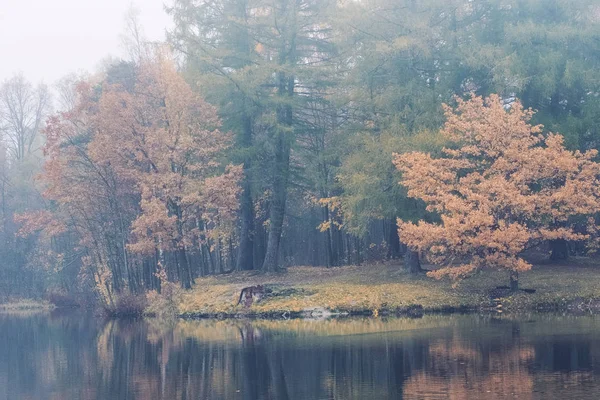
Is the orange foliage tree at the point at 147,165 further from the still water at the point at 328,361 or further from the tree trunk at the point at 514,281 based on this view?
the tree trunk at the point at 514,281

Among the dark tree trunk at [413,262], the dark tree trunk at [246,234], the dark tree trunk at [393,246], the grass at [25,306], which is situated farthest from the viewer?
the grass at [25,306]

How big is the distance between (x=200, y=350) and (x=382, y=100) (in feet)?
47.1

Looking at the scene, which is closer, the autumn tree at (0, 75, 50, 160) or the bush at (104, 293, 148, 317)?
the bush at (104, 293, 148, 317)

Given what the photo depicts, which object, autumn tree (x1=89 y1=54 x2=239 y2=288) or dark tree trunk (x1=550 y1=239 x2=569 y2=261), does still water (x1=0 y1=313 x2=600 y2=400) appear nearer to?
autumn tree (x1=89 y1=54 x2=239 y2=288)

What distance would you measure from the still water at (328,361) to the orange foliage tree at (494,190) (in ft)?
9.35

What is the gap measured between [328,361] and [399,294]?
10.9 metres

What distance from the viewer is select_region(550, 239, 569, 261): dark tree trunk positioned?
32750mm

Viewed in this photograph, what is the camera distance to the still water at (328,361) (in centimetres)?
1462

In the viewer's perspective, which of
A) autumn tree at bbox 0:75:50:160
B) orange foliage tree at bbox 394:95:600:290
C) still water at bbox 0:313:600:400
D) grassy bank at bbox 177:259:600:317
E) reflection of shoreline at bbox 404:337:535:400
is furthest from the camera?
autumn tree at bbox 0:75:50:160

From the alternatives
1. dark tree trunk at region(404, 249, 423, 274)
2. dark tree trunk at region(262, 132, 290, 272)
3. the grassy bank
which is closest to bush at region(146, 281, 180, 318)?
the grassy bank

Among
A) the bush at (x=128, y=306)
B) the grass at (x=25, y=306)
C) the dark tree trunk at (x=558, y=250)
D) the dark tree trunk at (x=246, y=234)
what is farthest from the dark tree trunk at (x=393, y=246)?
the grass at (x=25, y=306)

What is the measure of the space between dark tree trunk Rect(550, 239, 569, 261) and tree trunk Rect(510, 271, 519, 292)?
5.71 m

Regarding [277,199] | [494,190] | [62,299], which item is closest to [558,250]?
[494,190]

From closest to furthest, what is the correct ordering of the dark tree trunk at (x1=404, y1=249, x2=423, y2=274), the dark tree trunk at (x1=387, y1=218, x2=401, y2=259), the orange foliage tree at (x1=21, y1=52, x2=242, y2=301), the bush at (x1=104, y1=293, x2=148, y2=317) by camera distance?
the dark tree trunk at (x1=404, y1=249, x2=423, y2=274)
the orange foliage tree at (x1=21, y1=52, x2=242, y2=301)
the bush at (x1=104, y1=293, x2=148, y2=317)
the dark tree trunk at (x1=387, y1=218, x2=401, y2=259)
